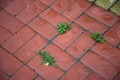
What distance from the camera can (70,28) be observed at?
2.87 metres

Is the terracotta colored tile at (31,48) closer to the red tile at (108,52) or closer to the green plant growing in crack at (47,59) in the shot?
the green plant growing in crack at (47,59)

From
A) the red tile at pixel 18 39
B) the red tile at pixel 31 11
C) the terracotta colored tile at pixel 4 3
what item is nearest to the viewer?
the red tile at pixel 18 39

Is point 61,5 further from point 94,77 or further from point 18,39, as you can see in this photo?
point 94,77

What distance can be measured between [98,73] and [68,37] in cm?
62

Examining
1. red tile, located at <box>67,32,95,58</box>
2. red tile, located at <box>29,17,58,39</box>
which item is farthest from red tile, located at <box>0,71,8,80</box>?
red tile, located at <box>67,32,95,58</box>

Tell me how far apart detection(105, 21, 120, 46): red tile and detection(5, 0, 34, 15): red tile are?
4.10ft

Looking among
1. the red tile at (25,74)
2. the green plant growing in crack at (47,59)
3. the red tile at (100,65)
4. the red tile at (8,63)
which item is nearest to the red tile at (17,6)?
the red tile at (8,63)

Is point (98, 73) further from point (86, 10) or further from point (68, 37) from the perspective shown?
point (86, 10)

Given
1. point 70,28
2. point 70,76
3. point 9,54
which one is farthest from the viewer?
point 70,28

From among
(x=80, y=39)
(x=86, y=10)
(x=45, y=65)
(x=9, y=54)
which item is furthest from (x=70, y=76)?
(x=86, y=10)

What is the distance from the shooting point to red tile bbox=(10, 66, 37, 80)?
2514 millimetres

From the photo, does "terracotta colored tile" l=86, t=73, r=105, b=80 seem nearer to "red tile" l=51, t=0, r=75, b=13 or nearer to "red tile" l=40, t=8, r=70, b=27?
"red tile" l=40, t=8, r=70, b=27

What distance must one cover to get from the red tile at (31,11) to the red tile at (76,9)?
37cm

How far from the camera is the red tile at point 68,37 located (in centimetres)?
275
